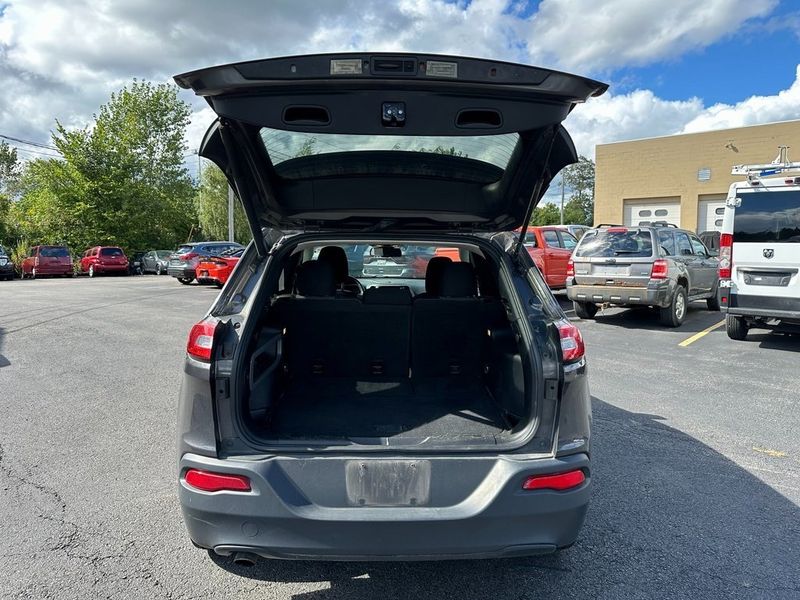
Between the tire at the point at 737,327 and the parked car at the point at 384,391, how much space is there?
22.1 ft

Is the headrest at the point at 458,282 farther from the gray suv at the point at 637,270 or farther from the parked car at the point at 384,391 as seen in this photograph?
the gray suv at the point at 637,270

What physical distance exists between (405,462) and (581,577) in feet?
3.81

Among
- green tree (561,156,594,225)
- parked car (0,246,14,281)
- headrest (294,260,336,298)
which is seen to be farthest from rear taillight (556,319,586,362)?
green tree (561,156,594,225)

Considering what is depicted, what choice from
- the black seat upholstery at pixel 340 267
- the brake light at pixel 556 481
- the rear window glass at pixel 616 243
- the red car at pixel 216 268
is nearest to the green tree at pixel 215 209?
the red car at pixel 216 268

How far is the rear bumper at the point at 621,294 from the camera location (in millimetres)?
9445

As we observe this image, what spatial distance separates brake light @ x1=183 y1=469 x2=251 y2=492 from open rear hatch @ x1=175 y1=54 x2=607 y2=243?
1194mm

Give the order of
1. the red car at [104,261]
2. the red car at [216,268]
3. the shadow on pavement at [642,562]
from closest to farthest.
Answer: the shadow on pavement at [642,562] < the red car at [216,268] < the red car at [104,261]

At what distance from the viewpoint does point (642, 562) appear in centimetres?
277

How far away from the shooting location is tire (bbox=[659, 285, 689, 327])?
9.76 m

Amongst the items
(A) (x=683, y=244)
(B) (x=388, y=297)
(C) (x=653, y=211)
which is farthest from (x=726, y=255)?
(C) (x=653, y=211)

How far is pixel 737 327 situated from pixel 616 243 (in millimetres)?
2370

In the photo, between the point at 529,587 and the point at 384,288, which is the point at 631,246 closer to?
the point at 384,288

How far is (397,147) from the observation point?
2760 mm

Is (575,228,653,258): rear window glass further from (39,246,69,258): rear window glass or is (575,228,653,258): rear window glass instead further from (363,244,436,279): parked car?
(39,246,69,258): rear window glass
